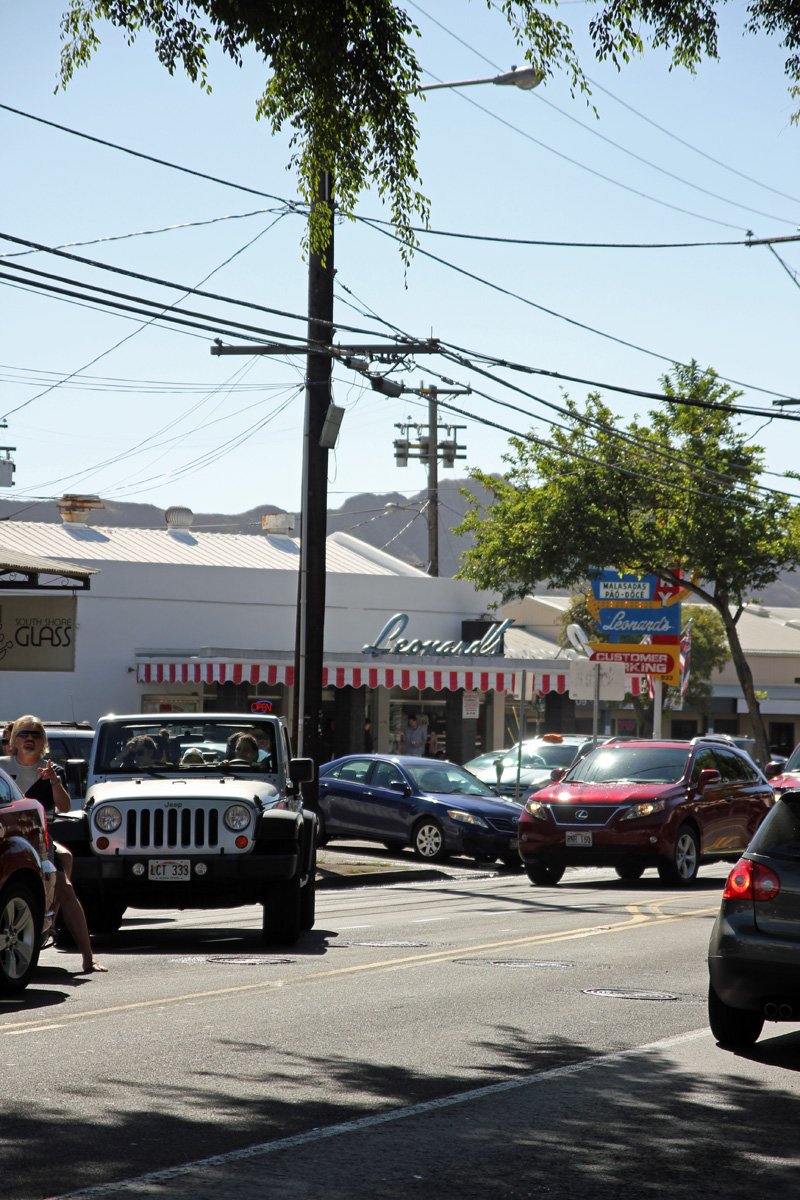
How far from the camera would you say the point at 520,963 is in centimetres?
1119

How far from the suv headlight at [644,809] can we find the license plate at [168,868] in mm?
7398

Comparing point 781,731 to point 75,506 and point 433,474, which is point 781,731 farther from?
point 75,506

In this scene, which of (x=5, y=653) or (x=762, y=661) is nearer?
(x=5, y=653)

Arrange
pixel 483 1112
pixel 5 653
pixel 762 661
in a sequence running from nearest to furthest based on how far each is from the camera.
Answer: pixel 483 1112 < pixel 5 653 < pixel 762 661

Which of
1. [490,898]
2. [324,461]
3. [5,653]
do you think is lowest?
[490,898]

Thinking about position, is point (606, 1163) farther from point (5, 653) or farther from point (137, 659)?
point (137, 659)

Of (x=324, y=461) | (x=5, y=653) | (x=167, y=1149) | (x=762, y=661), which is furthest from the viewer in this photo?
(x=762, y=661)

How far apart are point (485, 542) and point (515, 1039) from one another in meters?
28.7

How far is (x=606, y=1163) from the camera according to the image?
5707 millimetres

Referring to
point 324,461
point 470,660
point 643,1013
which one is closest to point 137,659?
point 470,660

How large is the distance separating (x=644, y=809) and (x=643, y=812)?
0.04m

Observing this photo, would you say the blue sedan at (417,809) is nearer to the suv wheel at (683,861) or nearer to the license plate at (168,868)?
the suv wheel at (683,861)

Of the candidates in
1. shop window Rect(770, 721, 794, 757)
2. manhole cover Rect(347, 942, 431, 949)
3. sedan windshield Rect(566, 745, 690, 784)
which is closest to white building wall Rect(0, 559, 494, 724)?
sedan windshield Rect(566, 745, 690, 784)

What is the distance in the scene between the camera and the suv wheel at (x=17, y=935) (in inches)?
356
